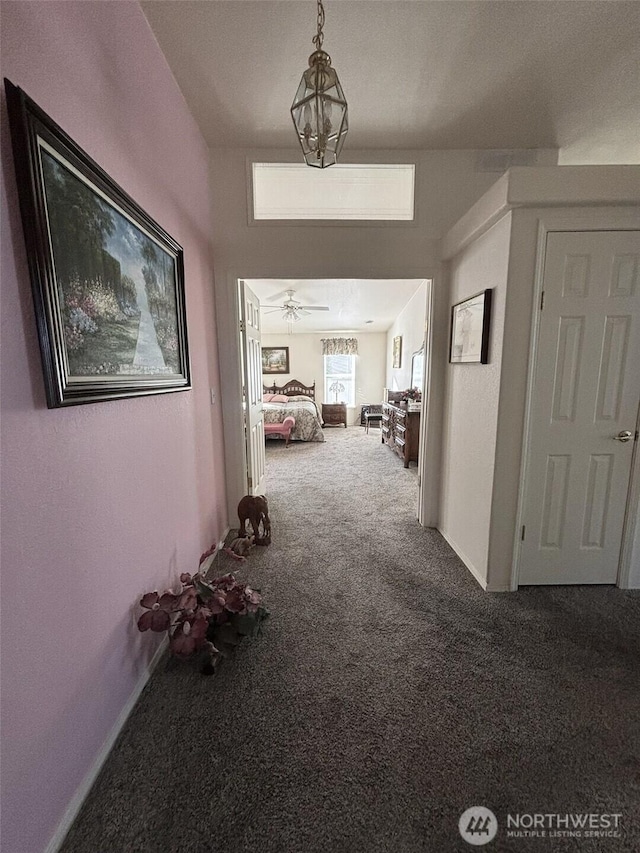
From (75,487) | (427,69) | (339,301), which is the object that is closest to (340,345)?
(339,301)

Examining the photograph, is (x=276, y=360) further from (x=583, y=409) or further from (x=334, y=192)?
(x=583, y=409)

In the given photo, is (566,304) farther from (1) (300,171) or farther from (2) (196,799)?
(2) (196,799)

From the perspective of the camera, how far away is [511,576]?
204 centimetres

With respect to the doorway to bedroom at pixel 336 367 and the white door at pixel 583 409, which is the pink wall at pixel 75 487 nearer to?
the doorway to bedroom at pixel 336 367

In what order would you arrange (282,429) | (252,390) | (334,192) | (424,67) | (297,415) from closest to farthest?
(424,67), (334,192), (252,390), (282,429), (297,415)

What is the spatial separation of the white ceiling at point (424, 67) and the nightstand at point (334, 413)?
18.5 ft

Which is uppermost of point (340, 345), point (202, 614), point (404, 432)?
point (340, 345)

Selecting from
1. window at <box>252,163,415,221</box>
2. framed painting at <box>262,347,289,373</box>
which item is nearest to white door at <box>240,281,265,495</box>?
window at <box>252,163,415,221</box>

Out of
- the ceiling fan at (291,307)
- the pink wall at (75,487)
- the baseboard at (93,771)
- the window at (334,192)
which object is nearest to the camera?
the pink wall at (75,487)

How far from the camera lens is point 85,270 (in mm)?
1089

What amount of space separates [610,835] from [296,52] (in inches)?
129

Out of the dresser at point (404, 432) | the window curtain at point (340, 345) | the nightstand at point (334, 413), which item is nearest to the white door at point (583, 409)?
the dresser at point (404, 432)

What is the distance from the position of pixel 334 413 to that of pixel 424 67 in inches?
246

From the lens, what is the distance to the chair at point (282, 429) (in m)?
5.83
